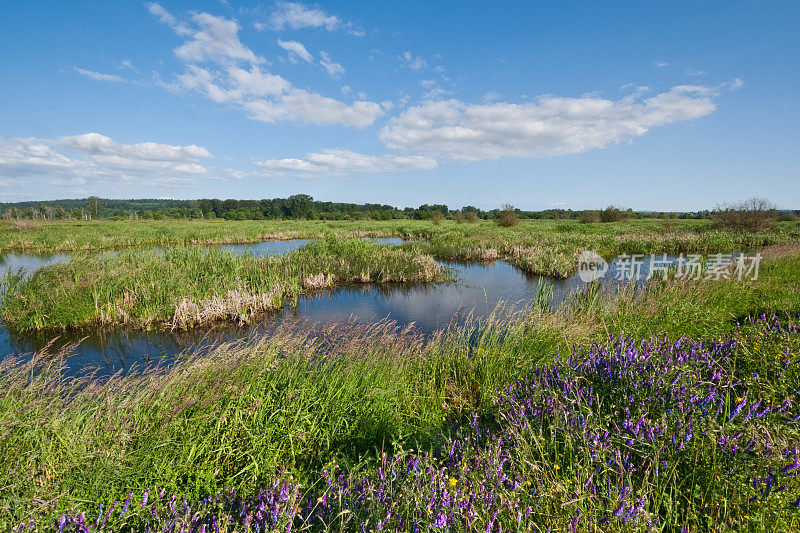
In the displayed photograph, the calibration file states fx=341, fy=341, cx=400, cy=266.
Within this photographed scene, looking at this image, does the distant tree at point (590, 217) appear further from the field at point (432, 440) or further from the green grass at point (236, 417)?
the green grass at point (236, 417)

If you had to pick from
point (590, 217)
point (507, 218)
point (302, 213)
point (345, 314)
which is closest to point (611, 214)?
point (590, 217)

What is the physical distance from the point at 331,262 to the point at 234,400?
15.1 meters

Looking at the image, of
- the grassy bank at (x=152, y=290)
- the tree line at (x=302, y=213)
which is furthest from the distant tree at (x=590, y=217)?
the grassy bank at (x=152, y=290)

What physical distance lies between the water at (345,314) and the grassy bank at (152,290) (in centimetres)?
49

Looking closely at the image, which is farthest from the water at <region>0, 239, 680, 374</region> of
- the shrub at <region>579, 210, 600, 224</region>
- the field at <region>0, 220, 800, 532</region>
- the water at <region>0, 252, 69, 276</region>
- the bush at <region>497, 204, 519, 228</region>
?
the shrub at <region>579, 210, 600, 224</region>

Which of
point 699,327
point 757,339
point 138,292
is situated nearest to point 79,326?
point 138,292

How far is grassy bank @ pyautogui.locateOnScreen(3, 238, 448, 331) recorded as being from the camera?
10.4m

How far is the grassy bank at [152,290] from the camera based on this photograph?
10.4 m

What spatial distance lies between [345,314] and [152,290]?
6.55 meters

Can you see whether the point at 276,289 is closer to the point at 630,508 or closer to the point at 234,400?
the point at 234,400

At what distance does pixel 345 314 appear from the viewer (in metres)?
12.4

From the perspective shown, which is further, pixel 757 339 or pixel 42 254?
pixel 42 254

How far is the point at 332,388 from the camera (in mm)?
4543

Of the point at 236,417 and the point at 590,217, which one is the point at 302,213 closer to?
the point at 590,217
